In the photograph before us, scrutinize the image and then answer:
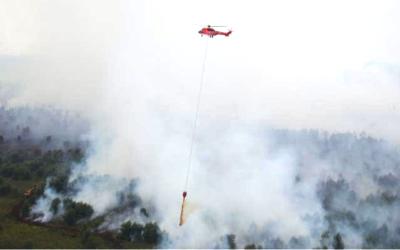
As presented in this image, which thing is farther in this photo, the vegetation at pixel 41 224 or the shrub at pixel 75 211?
the shrub at pixel 75 211

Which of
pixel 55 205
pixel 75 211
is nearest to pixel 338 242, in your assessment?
pixel 75 211

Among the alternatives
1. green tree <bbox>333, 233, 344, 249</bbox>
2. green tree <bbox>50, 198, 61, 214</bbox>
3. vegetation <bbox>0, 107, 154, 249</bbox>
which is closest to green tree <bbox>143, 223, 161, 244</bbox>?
vegetation <bbox>0, 107, 154, 249</bbox>

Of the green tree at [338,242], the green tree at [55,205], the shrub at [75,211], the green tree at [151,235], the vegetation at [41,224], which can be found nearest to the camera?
the vegetation at [41,224]

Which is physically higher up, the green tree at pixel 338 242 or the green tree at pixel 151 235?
the green tree at pixel 338 242

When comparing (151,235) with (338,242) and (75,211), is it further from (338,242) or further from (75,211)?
(338,242)

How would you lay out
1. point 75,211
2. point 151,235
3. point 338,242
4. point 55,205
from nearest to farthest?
point 151,235 < point 338,242 < point 75,211 < point 55,205

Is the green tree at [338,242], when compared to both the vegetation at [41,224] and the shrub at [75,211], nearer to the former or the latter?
the vegetation at [41,224]

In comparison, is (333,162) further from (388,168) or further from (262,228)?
(262,228)

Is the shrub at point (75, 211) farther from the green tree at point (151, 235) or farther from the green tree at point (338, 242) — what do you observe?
the green tree at point (338, 242)

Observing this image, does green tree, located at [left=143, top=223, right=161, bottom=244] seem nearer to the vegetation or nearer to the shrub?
the vegetation

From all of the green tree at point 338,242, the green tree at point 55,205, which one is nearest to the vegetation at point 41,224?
the green tree at point 55,205

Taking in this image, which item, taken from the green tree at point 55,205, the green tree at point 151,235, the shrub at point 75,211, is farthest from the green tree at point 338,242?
the green tree at point 55,205

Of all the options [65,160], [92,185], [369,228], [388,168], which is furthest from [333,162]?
[65,160]

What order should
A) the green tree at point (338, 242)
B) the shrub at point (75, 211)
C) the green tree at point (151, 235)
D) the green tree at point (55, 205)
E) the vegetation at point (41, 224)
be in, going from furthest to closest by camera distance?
the green tree at point (55, 205) < the shrub at point (75, 211) < the green tree at point (338, 242) < the green tree at point (151, 235) < the vegetation at point (41, 224)
